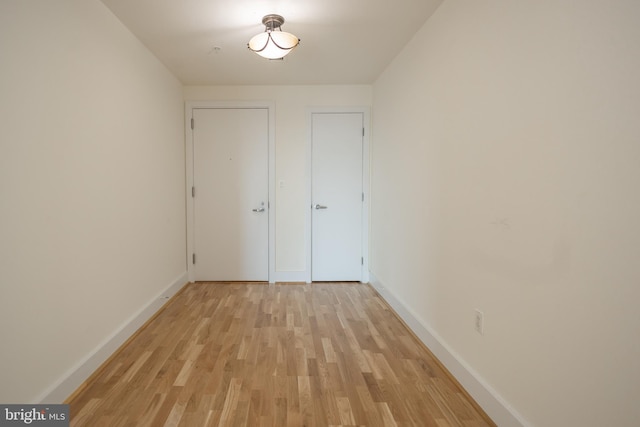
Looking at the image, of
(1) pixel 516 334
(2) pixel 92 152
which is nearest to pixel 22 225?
(2) pixel 92 152

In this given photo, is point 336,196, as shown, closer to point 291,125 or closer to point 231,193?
point 291,125

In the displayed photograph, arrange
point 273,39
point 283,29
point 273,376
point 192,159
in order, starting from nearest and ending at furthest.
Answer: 1. point 273,376
2. point 273,39
3. point 283,29
4. point 192,159

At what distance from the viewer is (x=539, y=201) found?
4.27 ft

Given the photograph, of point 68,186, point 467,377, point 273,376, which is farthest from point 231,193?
point 467,377

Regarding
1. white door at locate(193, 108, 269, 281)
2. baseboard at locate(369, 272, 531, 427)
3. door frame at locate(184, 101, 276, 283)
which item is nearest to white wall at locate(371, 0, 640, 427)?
baseboard at locate(369, 272, 531, 427)

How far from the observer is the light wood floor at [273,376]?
1.61 metres

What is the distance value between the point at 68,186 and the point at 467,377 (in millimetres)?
2519

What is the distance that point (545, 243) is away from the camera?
127 centimetres

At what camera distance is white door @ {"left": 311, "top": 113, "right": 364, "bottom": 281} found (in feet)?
12.8

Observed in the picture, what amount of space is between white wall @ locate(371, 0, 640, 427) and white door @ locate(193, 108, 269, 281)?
2210 millimetres

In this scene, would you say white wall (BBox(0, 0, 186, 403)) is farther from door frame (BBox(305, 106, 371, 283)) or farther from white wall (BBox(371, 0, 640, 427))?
white wall (BBox(371, 0, 640, 427))

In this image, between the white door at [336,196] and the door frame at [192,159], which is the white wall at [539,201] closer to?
the white door at [336,196]

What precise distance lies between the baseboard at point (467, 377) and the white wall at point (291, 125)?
1.71 m

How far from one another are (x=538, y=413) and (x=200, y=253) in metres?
3.58
